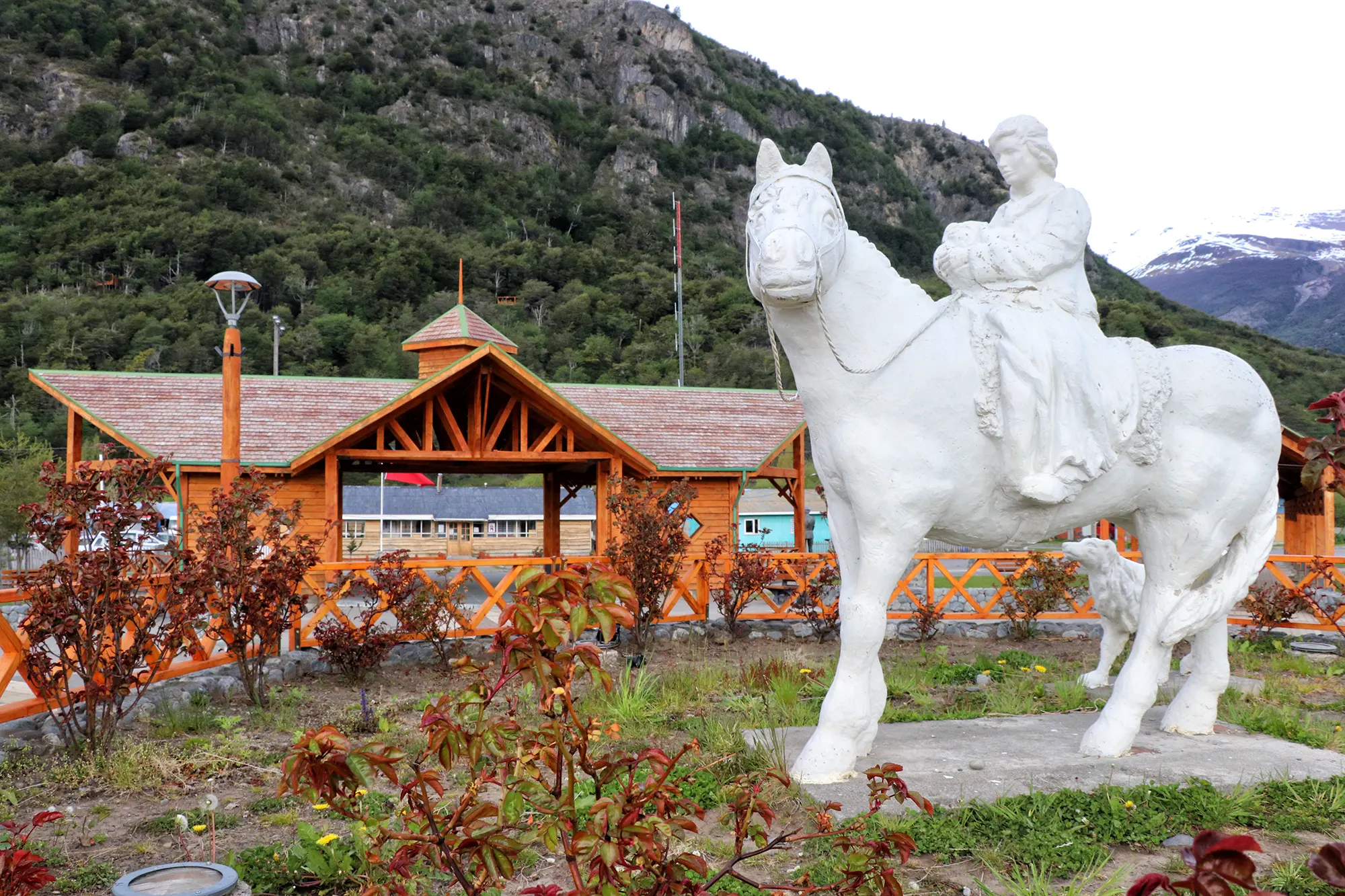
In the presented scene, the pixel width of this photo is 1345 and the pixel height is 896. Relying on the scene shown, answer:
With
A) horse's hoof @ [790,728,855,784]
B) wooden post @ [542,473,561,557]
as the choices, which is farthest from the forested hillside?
horse's hoof @ [790,728,855,784]

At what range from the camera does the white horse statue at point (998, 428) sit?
4219 mm

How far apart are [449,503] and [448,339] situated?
18636 millimetres

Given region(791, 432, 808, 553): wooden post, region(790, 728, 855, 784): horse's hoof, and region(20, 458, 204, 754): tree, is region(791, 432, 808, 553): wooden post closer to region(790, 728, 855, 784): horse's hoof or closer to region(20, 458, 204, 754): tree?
region(20, 458, 204, 754): tree

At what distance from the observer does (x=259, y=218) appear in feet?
210

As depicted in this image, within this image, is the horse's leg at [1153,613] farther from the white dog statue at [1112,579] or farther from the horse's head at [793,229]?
the horse's head at [793,229]

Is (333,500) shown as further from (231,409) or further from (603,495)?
(603,495)

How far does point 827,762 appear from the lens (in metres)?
4.26

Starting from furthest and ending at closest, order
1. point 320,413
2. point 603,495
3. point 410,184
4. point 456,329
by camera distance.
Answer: point 410,184 → point 456,329 → point 320,413 → point 603,495

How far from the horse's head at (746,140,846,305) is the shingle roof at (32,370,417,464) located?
947cm

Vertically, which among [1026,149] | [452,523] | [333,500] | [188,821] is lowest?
[188,821]

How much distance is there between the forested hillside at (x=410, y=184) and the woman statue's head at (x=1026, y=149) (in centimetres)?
3240

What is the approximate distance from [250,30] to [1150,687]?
105938 mm

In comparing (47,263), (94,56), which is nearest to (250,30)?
(94,56)

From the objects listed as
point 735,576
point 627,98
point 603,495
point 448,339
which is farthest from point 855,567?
point 627,98
